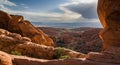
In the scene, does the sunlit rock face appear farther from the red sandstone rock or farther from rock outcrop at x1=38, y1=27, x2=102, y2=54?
rock outcrop at x1=38, y1=27, x2=102, y2=54

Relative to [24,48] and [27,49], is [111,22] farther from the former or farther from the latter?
[24,48]

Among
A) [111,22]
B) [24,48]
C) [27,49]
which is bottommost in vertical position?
[27,49]

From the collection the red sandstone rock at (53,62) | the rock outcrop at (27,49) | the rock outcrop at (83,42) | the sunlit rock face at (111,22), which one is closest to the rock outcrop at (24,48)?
the rock outcrop at (27,49)

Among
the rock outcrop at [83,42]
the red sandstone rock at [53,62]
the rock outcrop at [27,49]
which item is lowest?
the rock outcrop at [83,42]

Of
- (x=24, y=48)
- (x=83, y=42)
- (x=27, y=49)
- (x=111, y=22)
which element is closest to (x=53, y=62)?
(x=111, y=22)

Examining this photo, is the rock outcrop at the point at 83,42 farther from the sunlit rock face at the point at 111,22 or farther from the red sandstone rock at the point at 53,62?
the red sandstone rock at the point at 53,62

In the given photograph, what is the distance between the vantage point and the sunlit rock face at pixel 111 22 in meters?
21.5

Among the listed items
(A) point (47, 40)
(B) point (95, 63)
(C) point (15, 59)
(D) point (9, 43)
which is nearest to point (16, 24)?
(A) point (47, 40)

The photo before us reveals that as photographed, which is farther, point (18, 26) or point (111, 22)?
point (18, 26)

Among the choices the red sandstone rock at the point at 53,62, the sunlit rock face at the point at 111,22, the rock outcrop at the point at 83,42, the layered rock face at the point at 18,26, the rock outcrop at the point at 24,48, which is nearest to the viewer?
the red sandstone rock at the point at 53,62

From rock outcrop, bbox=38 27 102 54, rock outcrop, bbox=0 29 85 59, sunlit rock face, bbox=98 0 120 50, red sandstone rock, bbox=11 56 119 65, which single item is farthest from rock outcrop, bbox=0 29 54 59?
rock outcrop, bbox=38 27 102 54

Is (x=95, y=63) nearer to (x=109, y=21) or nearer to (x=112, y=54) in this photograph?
(x=112, y=54)

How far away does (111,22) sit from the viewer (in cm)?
2209

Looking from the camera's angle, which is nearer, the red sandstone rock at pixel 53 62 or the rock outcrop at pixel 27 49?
the red sandstone rock at pixel 53 62
